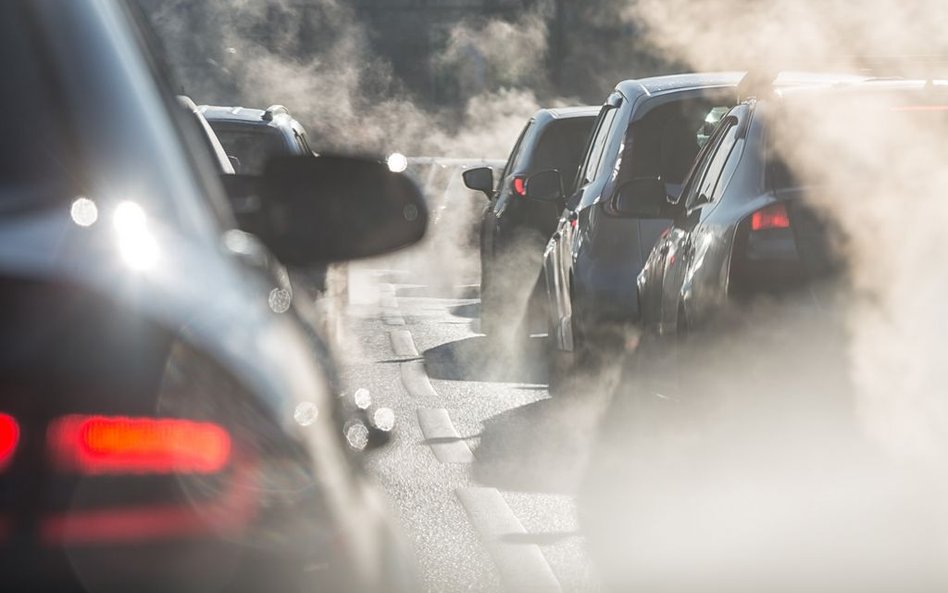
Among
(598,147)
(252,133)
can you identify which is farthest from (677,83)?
(252,133)

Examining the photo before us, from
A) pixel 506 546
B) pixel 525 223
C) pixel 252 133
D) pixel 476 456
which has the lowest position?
pixel 506 546

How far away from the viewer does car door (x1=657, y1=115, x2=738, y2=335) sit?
7.02 meters

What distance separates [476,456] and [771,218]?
2607 millimetres

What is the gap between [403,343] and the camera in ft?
46.5

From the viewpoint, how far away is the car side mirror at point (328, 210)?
2402 millimetres

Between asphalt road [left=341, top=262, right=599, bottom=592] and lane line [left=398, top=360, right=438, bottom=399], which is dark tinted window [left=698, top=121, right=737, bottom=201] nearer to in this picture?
asphalt road [left=341, top=262, right=599, bottom=592]

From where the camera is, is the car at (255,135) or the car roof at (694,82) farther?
the car at (255,135)

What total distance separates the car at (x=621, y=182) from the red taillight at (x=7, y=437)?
760 cm

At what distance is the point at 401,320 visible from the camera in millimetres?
16516

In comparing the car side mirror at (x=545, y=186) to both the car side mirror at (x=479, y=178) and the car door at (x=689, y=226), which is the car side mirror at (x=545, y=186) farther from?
Result: the car door at (x=689, y=226)

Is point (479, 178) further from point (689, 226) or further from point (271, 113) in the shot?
point (689, 226)

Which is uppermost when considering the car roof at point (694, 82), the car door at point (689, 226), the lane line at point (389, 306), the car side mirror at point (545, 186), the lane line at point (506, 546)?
the lane line at point (389, 306)

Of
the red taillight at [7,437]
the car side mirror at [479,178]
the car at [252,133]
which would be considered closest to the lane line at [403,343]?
the car side mirror at [479,178]

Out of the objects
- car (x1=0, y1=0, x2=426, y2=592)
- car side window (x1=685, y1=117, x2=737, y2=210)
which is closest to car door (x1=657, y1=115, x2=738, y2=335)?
car side window (x1=685, y1=117, x2=737, y2=210)
